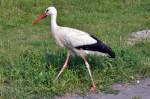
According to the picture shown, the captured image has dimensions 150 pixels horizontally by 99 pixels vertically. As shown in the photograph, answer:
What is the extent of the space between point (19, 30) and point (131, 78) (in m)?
4.49

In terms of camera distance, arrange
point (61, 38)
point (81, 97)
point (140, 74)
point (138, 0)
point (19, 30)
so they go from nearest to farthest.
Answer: point (81, 97) → point (61, 38) → point (140, 74) → point (19, 30) → point (138, 0)

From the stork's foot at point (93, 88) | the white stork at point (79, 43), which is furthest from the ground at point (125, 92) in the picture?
the white stork at point (79, 43)

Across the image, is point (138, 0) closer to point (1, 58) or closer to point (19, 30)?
point (19, 30)

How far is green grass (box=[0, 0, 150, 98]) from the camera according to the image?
9.31m

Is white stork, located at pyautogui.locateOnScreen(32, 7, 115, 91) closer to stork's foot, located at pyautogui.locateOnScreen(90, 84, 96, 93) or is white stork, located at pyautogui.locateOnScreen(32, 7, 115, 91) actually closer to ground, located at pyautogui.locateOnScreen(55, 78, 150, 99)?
stork's foot, located at pyautogui.locateOnScreen(90, 84, 96, 93)

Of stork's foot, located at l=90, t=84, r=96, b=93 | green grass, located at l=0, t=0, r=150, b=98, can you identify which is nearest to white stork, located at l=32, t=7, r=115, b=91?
stork's foot, located at l=90, t=84, r=96, b=93

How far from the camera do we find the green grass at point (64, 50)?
9312 millimetres

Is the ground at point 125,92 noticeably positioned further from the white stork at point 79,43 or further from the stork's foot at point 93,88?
the white stork at point 79,43

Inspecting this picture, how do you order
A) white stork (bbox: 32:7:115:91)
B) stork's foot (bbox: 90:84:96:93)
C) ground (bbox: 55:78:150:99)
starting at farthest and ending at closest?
white stork (bbox: 32:7:115:91) → stork's foot (bbox: 90:84:96:93) → ground (bbox: 55:78:150:99)

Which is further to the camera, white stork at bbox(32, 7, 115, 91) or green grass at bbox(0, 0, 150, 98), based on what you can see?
white stork at bbox(32, 7, 115, 91)

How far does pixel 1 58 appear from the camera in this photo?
10.7 m

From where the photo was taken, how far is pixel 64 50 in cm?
1065

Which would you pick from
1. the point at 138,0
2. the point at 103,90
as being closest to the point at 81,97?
the point at 103,90

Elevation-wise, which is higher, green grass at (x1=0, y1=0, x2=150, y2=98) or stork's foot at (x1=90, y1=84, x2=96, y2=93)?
green grass at (x1=0, y1=0, x2=150, y2=98)
